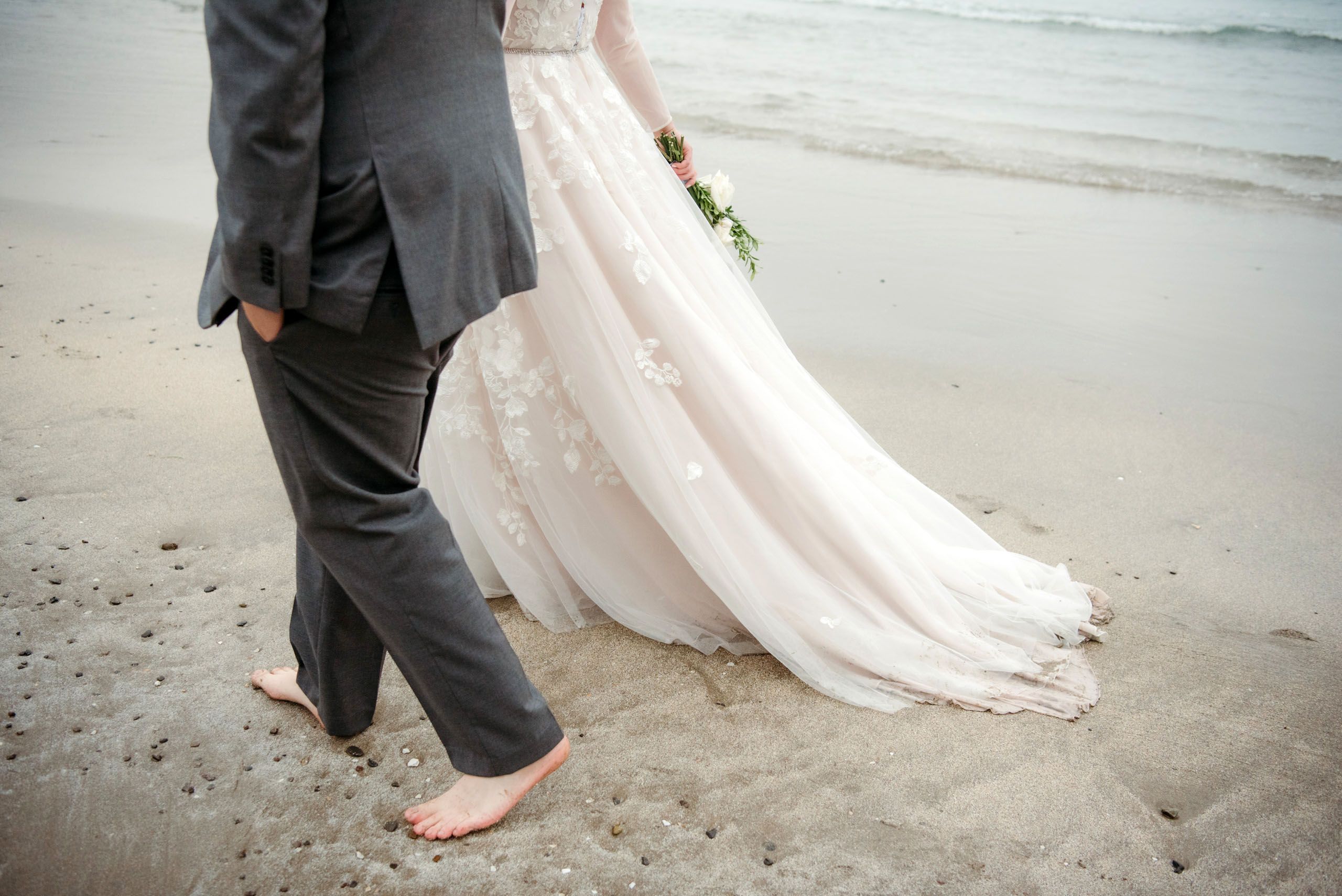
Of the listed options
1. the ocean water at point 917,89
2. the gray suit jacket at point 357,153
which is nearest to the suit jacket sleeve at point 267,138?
the gray suit jacket at point 357,153

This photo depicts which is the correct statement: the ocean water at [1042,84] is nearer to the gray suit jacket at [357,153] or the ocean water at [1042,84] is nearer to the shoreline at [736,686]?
the shoreline at [736,686]

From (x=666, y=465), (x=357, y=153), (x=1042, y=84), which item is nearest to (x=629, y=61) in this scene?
(x=666, y=465)

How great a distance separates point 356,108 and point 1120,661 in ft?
6.86

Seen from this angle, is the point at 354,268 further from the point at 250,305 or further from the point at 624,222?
the point at 624,222

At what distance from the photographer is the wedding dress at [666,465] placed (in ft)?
6.74

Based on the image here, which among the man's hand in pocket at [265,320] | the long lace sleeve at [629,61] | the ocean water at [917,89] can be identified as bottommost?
the ocean water at [917,89]

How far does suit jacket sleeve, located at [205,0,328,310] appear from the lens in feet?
3.80

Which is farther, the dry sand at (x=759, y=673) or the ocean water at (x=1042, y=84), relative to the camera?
the ocean water at (x=1042, y=84)

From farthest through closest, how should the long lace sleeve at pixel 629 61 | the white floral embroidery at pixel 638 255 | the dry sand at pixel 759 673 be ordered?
the long lace sleeve at pixel 629 61
the white floral embroidery at pixel 638 255
the dry sand at pixel 759 673

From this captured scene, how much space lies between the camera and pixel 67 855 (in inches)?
67.0

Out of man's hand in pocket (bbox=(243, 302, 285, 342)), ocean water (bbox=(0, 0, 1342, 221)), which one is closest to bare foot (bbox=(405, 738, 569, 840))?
man's hand in pocket (bbox=(243, 302, 285, 342))

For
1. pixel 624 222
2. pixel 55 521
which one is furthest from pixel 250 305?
pixel 55 521

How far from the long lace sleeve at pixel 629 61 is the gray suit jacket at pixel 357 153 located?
34.1 inches

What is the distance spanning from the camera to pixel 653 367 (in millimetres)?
2104
